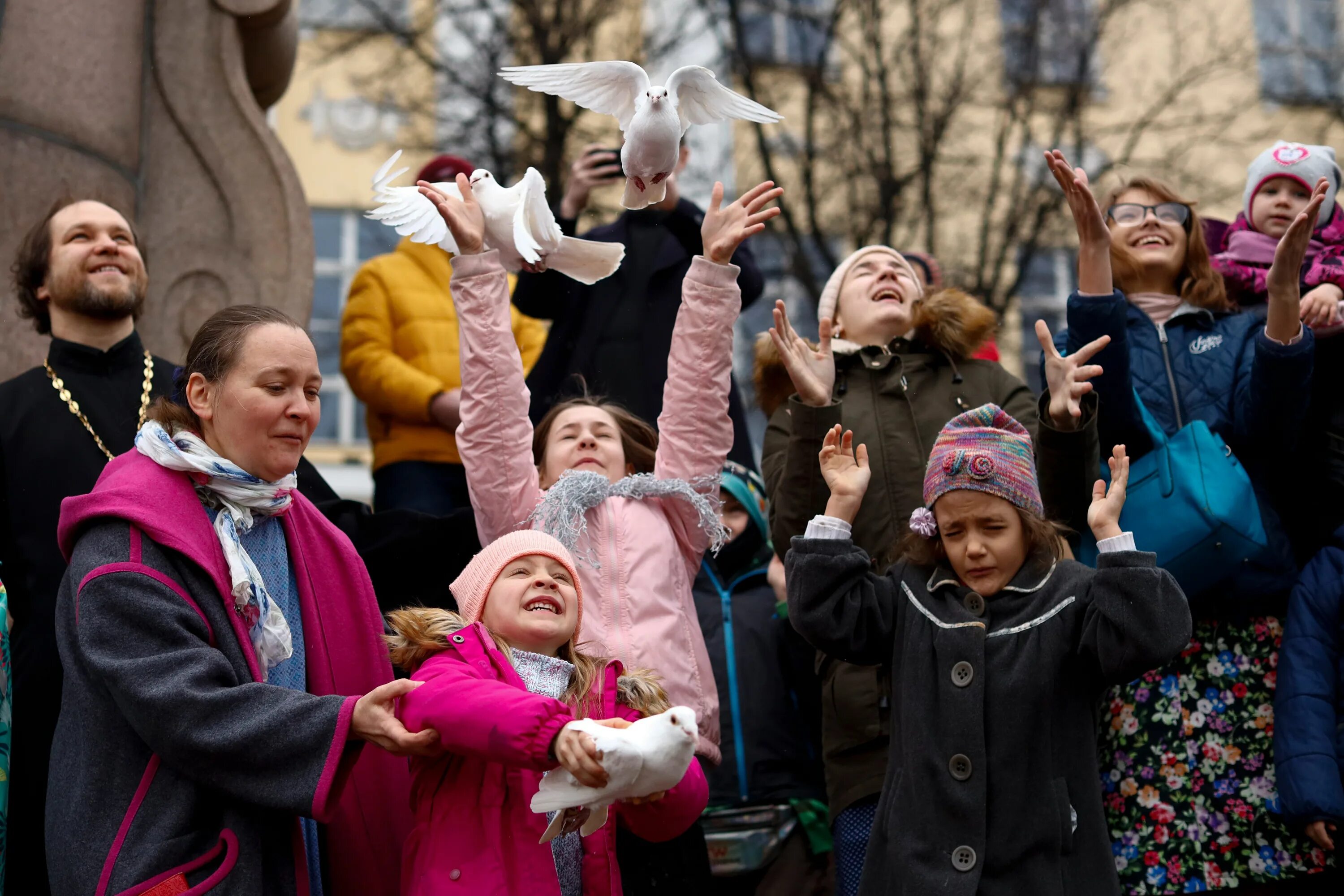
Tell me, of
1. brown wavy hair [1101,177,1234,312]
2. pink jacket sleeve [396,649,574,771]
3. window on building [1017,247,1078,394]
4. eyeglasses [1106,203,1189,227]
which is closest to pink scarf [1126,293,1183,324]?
brown wavy hair [1101,177,1234,312]

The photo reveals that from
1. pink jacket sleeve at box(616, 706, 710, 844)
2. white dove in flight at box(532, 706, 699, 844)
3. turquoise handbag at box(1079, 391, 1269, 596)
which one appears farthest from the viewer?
turquoise handbag at box(1079, 391, 1269, 596)

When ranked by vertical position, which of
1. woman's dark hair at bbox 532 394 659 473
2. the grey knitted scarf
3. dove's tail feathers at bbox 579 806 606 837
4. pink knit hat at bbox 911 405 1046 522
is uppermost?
pink knit hat at bbox 911 405 1046 522

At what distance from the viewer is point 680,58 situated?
13.4 meters

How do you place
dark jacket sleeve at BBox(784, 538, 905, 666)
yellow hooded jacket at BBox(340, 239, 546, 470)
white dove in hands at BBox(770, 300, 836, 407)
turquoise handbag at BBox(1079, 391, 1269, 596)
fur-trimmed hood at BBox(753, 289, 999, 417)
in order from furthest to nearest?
yellow hooded jacket at BBox(340, 239, 546, 470) < fur-trimmed hood at BBox(753, 289, 999, 417) < white dove in hands at BBox(770, 300, 836, 407) < turquoise handbag at BBox(1079, 391, 1269, 596) < dark jacket sleeve at BBox(784, 538, 905, 666)

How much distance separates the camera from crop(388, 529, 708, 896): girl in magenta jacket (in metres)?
3.04

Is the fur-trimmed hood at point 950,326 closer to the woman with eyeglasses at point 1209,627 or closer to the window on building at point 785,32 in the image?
the woman with eyeglasses at point 1209,627

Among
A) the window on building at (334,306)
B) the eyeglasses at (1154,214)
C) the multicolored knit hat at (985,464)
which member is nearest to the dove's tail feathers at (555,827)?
the multicolored knit hat at (985,464)

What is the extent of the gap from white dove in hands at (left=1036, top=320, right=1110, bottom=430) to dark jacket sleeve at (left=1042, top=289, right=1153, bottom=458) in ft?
0.48

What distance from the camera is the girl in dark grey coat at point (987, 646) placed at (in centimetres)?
358

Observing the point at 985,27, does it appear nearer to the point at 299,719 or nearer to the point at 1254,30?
the point at 1254,30

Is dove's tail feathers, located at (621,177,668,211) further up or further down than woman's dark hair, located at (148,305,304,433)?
further up

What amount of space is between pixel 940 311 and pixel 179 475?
2552 millimetres

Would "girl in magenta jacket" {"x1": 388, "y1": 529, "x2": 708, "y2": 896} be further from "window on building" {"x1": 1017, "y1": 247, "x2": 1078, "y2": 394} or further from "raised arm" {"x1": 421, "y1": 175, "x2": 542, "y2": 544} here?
"window on building" {"x1": 1017, "y1": 247, "x2": 1078, "y2": 394}

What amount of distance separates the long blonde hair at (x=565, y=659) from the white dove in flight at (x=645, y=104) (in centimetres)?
133
